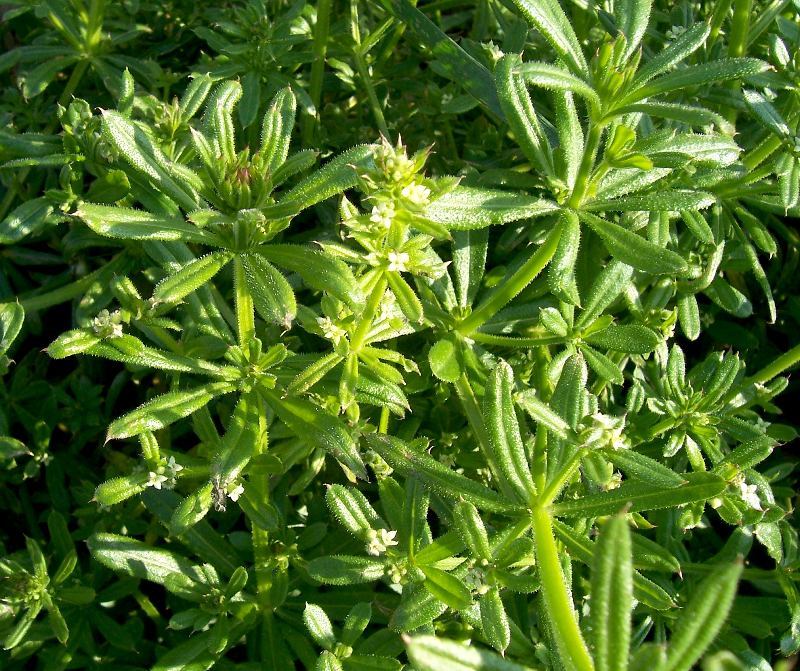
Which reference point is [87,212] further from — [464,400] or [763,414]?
[763,414]

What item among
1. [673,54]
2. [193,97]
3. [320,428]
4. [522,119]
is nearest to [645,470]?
[320,428]

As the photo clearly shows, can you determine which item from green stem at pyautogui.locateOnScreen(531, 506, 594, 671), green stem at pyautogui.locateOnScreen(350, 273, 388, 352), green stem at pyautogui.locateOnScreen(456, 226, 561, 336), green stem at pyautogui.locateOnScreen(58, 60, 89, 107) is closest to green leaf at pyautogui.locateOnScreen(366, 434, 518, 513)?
green stem at pyautogui.locateOnScreen(531, 506, 594, 671)

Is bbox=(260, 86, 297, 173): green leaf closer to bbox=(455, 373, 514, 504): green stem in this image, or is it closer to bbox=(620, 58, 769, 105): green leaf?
bbox=(455, 373, 514, 504): green stem

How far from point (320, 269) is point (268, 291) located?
177mm

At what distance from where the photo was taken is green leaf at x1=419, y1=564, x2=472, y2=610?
259cm

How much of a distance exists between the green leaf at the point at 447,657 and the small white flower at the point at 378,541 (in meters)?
1.14

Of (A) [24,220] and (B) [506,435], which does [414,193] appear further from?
(A) [24,220]

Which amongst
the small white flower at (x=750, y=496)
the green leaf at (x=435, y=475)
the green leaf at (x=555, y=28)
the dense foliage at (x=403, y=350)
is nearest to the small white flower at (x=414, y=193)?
the dense foliage at (x=403, y=350)

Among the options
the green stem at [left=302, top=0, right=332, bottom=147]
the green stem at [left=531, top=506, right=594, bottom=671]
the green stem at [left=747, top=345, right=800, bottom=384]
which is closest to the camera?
the green stem at [left=531, top=506, right=594, bottom=671]

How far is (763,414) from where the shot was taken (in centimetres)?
436

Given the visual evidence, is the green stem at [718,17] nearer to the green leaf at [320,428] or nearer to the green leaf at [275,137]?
the green leaf at [275,137]

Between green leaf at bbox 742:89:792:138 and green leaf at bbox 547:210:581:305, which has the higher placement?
green leaf at bbox 742:89:792:138

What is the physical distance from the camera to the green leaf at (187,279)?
2.54 metres

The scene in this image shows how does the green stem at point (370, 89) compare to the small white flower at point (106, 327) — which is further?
the green stem at point (370, 89)
